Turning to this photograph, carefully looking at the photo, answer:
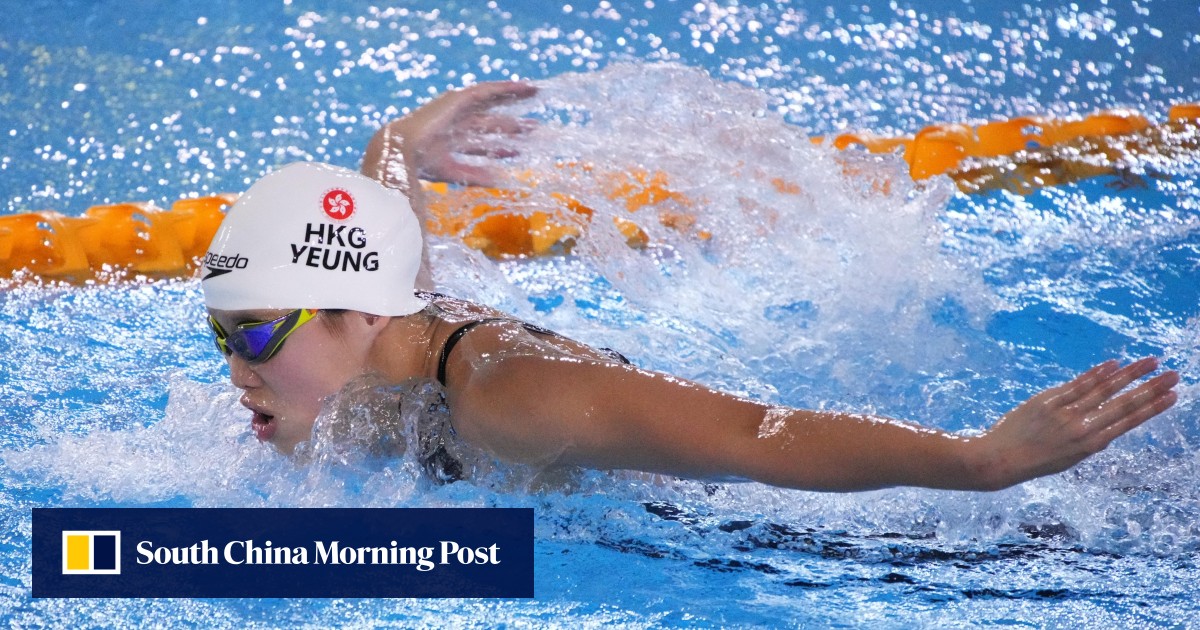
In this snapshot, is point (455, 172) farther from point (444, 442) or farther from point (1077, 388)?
point (1077, 388)

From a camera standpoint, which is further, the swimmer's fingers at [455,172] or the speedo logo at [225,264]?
the swimmer's fingers at [455,172]

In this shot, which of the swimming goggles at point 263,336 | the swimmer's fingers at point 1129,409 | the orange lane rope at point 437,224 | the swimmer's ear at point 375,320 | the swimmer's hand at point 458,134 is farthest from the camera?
the orange lane rope at point 437,224

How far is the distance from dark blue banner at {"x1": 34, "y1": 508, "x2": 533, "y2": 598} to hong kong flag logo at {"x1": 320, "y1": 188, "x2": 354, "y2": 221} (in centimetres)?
64

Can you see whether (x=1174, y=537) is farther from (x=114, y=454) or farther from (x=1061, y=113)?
(x=1061, y=113)

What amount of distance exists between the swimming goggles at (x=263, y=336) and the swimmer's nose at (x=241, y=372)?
1 cm

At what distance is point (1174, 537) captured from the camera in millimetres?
2604

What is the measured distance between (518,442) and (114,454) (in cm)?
125

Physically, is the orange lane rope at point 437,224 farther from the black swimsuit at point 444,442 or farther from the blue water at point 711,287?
the black swimsuit at point 444,442

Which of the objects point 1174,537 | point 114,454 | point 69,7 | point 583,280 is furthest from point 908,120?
point 69,7

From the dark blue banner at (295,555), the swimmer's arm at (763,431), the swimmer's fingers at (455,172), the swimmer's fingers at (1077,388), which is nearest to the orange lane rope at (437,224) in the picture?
the swimmer's fingers at (455,172)

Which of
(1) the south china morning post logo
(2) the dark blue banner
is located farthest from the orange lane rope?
(1) the south china morning post logo

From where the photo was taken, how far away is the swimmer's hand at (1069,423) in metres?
1.78

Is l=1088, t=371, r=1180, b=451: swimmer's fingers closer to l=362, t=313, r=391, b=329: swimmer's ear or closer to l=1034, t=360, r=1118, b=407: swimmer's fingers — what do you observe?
l=1034, t=360, r=1118, b=407: swimmer's fingers

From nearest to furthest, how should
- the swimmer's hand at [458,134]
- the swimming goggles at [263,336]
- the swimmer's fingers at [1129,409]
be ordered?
the swimmer's fingers at [1129,409], the swimming goggles at [263,336], the swimmer's hand at [458,134]
